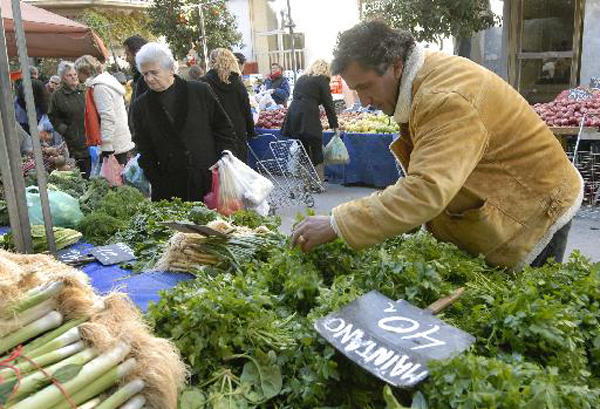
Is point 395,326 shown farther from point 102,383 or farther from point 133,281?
point 133,281

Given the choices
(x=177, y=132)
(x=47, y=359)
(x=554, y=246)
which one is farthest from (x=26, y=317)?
(x=177, y=132)

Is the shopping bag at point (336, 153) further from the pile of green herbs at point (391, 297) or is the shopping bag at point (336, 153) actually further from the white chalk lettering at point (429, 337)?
the white chalk lettering at point (429, 337)

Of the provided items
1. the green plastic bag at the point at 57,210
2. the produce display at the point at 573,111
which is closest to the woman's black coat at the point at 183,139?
the green plastic bag at the point at 57,210

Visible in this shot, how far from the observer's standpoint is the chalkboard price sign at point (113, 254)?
10.3 ft

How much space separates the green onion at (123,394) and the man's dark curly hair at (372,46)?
57.2 inches

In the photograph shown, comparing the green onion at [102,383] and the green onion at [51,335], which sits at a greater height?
the green onion at [51,335]

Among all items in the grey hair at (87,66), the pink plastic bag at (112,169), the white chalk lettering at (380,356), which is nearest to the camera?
the white chalk lettering at (380,356)

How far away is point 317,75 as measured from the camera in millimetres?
8695

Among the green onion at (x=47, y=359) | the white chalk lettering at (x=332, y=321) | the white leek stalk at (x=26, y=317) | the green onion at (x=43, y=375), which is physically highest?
the white leek stalk at (x=26, y=317)

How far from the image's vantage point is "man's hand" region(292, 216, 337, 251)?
2193 millimetres

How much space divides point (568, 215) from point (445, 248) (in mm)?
648

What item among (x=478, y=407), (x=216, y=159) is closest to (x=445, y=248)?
(x=478, y=407)

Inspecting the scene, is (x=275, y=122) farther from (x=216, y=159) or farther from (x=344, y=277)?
(x=344, y=277)

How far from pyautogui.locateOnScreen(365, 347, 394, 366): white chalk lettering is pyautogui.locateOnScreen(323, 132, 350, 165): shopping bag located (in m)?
7.47
